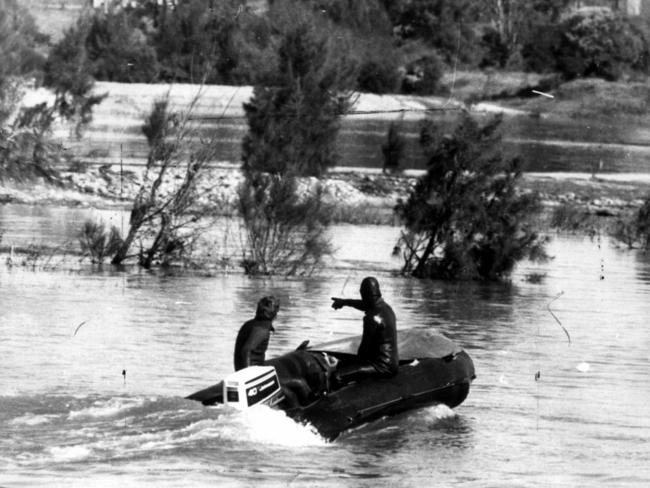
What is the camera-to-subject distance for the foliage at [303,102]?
4844cm

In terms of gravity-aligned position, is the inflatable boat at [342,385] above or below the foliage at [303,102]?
below

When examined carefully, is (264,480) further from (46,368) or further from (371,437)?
(46,368)

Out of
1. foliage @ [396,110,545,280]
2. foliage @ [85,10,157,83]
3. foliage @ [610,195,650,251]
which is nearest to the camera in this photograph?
foliage @ [396,110,545,280]

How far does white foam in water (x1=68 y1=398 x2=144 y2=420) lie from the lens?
18047 mm

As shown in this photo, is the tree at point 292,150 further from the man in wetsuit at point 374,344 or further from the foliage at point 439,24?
the foliage at point 439,24

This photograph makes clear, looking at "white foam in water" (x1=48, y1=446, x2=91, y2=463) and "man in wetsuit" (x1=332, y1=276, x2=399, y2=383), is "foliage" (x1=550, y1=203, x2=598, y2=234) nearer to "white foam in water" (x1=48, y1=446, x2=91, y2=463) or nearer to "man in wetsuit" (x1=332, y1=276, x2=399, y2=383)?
"man in wetsuit" (x1=332, y1=276, x2=399, y2=383)

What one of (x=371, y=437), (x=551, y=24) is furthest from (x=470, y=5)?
(x=371, y=437)

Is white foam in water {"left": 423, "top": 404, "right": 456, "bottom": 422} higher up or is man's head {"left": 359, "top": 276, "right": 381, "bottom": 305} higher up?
man's head {"left": 359, "top": 276, "right": 381, "bottom": 305}

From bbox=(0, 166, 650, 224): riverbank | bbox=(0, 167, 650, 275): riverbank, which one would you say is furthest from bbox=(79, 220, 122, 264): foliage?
bbox=(0, 166, 650, 224): riverbank

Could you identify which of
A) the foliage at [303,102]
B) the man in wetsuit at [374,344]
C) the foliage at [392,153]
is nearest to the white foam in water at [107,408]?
the man in wetsuit at [374,344]

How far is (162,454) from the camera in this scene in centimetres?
1650

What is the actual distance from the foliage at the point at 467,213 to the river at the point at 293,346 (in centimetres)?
76

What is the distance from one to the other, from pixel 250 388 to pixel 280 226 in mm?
16258

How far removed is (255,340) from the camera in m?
17.8
